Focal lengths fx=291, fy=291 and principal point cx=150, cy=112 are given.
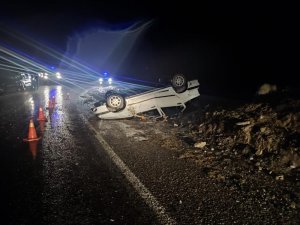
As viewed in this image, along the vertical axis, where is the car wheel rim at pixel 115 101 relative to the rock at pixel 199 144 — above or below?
above

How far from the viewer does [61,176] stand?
4988 mm

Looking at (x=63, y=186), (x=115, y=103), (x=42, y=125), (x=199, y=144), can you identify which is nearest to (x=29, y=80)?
(x=42, y=125)

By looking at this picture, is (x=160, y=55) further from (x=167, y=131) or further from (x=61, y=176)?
(x=61, y=176)

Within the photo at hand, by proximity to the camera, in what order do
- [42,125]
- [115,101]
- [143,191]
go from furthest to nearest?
[115,101] → [42,125] → [143,191]

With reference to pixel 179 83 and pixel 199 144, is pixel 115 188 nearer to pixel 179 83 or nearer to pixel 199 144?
pixel 199 144

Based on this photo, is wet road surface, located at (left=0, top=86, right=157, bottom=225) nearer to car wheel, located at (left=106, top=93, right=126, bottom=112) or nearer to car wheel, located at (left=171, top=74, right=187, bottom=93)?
car wheel, located at (left=106, top=93, right=126, bottom=112)

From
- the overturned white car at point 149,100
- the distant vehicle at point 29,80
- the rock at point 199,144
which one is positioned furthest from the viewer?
the distant vehicle at point 29,80

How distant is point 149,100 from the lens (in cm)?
983

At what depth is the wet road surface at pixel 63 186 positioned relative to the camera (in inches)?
145

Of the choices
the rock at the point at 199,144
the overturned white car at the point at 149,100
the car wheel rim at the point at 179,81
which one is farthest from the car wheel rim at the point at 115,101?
the rock at the point at 199,144

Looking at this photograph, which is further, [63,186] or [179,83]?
[179,83]

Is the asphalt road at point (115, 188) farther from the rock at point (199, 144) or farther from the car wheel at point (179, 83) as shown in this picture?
the car wheel at point (179, 83)

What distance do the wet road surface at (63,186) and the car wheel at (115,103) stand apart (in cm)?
216

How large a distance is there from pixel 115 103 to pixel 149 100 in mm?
1146
